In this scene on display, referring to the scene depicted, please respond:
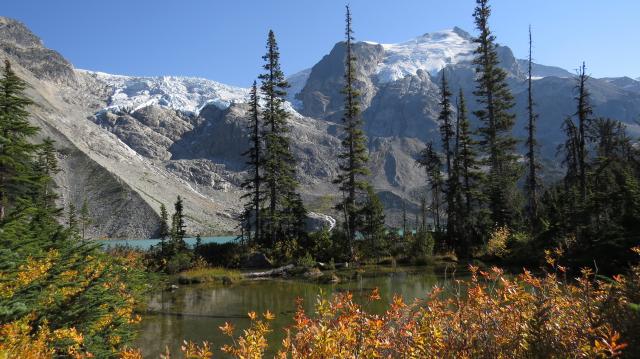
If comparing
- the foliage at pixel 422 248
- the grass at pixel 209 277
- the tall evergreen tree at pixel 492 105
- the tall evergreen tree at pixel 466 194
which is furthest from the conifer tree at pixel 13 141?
the tall evergreen tree at pixel 492 105

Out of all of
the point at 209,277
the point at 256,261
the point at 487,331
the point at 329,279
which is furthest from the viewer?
the point at 256,261

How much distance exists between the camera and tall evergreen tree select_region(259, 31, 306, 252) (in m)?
32.5

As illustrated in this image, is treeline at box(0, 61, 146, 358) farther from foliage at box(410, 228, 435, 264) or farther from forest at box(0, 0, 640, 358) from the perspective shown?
foliage at box(410, 228, 435, 264)

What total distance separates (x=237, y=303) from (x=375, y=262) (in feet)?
44.9

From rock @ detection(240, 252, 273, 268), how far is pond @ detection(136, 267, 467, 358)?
5.39 meters

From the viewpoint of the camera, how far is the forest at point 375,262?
3650 millimetres

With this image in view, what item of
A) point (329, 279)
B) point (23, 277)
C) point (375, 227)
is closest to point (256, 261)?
point (375, 227)

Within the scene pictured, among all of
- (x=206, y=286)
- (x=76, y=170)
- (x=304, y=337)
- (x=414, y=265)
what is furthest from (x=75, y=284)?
(x=76, y=170)

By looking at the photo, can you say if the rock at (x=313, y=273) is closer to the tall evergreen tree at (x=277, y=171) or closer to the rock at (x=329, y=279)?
the rock at (x=329, y=279)

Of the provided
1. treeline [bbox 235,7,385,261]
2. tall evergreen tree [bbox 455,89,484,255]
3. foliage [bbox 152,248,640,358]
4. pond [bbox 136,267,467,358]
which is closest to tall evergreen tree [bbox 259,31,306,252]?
treeline [bbox 235,7,385,261]

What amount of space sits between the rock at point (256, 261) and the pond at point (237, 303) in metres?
5.39

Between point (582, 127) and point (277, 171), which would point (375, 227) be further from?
point (582, 127)

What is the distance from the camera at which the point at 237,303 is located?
56.6 feet

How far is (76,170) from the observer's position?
12344 cm
